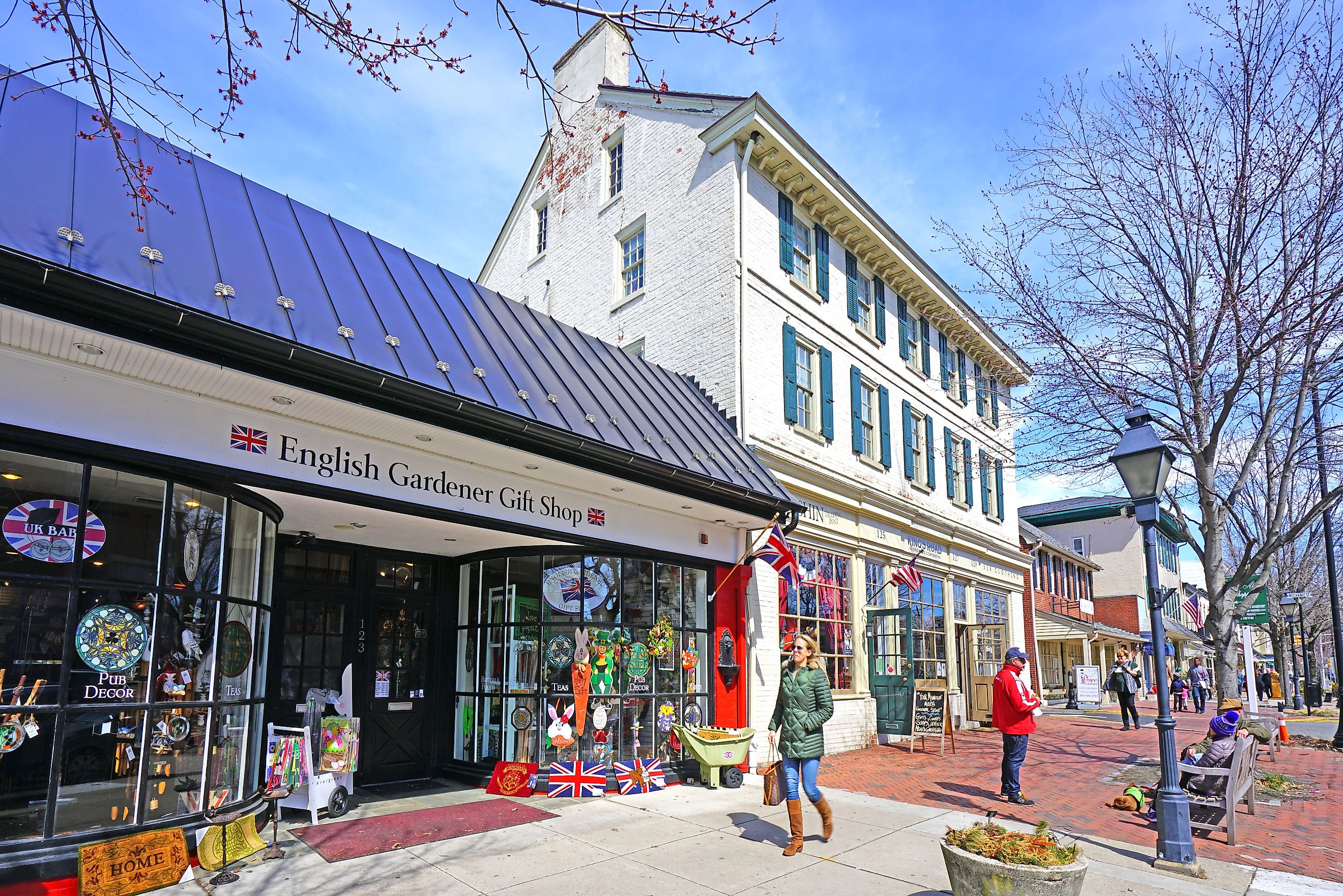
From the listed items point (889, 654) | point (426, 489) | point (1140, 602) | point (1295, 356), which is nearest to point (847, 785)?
point (889, 654)

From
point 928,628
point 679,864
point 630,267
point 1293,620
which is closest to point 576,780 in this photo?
point 679,864

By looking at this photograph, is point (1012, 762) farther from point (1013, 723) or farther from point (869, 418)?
point (869, 418)

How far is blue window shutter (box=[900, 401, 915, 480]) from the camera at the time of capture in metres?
18.9

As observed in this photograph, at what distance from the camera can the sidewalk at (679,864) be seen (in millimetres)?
6379

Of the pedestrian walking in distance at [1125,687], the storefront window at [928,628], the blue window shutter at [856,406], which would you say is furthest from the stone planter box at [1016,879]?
the pedestrian walking in distance at [1125,687]

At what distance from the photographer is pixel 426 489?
28.0ft

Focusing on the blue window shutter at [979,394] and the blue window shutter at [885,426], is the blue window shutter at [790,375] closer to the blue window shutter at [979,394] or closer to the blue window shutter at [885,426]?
the blue window shutter at [885,426]

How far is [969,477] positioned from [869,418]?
19.0 feet

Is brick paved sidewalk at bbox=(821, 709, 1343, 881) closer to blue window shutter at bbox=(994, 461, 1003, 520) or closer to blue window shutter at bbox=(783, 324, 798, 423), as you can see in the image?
blue window shutter at bbox=(783, 324, 798, 423)

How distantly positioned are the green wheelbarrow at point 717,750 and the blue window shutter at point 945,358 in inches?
524

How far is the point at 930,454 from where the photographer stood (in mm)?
20125

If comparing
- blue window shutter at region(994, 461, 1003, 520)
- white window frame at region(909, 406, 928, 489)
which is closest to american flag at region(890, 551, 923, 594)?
white window frame at region(909, 406, 928, 489)

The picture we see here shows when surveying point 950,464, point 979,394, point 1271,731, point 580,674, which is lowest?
point 1271,731

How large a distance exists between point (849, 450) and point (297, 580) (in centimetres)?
1052
